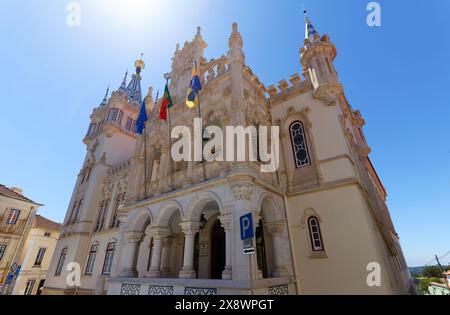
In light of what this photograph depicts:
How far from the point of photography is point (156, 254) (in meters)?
11.5

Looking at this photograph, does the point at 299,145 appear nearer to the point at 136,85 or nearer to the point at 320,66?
the point at 320,66

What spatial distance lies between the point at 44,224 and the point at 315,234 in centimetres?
4102

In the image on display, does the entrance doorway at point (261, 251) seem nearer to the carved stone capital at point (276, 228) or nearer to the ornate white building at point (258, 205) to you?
the ornate white building at point (258, 205)

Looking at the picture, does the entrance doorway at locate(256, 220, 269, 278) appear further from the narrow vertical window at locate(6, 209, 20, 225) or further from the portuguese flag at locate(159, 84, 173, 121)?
the narrow vertical window at locate(6, 209, 20, 225)

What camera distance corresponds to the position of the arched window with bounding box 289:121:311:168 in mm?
13058

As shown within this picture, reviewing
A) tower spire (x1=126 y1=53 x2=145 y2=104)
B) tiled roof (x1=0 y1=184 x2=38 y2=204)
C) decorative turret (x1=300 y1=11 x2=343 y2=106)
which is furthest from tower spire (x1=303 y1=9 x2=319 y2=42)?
tiled roof (x1=0 y1=184 x2=38 y2=204)

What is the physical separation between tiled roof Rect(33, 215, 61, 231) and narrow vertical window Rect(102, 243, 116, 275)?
23122 mm

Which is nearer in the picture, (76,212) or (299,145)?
(299,145)

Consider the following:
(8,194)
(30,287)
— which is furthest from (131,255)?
(30,287)

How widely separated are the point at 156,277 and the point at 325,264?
8.01 m

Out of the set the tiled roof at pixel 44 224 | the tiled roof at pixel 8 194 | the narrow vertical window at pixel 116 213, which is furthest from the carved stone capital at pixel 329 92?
the tiled roof at pixel 44 224

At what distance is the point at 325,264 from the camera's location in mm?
10367
